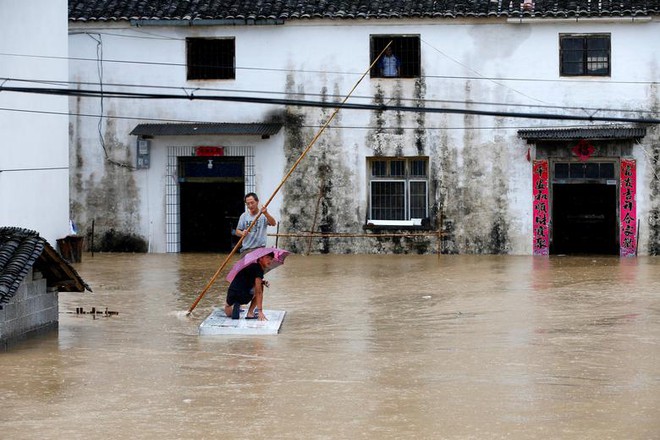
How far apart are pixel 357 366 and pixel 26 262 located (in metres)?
3.79

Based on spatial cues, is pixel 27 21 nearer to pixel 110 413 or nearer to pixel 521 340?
pixel 521 340

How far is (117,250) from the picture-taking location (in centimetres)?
2859

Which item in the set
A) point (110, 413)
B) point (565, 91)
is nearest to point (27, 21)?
point (565, 91)

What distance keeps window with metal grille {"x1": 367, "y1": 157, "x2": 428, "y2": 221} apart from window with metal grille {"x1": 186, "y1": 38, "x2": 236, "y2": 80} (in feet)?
13.0

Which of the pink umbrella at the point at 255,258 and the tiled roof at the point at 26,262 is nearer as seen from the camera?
the tiled roof at the point at 26,262

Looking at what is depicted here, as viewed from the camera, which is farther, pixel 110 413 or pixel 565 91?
pixel 565 91

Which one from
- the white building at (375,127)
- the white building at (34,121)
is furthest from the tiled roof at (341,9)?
the white building at (34,121)

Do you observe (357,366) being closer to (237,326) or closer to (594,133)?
(237,326)

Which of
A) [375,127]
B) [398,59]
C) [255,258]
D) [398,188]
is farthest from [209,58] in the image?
[255,258]

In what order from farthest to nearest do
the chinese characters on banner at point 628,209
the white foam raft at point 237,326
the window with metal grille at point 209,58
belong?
the window with metal grille at point 209,58
the chinese characters on banner at point 628,209
the white foam raft at point 237,326

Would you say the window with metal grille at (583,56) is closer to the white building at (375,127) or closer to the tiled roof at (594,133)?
the white building at (375,127)

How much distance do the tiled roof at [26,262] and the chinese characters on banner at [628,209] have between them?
51.6 ft

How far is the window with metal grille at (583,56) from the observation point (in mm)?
27180

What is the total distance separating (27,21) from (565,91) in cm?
1171
